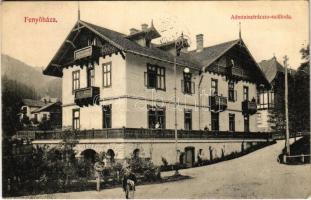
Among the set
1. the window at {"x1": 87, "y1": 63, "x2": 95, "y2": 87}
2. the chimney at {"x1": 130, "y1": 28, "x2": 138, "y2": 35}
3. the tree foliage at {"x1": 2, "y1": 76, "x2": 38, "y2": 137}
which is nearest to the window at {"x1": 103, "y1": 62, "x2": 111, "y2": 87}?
the window at {"x1": 87, "y1": 63, "x2": 95, "y2": 87}

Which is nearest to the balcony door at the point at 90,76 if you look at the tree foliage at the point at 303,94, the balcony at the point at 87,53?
the balcony at the point at 87,53

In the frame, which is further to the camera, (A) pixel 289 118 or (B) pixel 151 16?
(A) pixel 289 118

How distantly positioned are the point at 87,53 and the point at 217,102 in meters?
4.08

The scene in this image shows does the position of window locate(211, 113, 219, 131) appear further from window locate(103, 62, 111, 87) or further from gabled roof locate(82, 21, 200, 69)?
window locate(103, 62, 111, 87)

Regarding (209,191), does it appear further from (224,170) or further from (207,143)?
(207,143)

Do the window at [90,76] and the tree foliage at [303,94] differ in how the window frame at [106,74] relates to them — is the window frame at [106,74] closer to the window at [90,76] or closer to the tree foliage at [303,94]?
the window at [90,76]

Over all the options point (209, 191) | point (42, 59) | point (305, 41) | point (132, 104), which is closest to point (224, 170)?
point (209, 191)

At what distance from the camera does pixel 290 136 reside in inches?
459

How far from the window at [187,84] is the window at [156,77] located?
0.67 metres

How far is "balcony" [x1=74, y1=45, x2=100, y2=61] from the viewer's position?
39.9 feet

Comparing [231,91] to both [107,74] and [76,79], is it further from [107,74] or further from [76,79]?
[76,79]

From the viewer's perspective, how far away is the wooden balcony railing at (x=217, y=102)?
13578mm

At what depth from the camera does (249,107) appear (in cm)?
1512

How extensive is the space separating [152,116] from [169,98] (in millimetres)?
724
